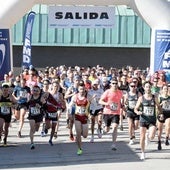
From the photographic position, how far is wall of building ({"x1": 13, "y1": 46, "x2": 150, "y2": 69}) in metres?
34.2

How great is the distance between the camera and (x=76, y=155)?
12.5 metres

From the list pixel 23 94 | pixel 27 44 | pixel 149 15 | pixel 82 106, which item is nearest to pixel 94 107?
pixel 23 94

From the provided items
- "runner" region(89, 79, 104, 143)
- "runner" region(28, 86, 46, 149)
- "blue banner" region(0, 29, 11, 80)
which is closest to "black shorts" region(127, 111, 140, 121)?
"runner" region(89, 79, 104, 143)

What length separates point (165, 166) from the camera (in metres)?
11.3

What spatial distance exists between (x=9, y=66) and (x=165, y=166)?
747 cm

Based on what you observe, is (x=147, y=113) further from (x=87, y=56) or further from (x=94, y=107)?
(x=87, y=56)

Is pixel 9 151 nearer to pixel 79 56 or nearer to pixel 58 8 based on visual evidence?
pixel 58 8

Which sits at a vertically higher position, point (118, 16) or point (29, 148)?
point (118, 16)

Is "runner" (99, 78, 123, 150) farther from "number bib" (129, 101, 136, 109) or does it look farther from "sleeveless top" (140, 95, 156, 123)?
"sleeveless top" (140, 95, 156, 123)

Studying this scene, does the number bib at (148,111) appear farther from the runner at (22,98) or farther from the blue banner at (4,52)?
the blue banner at (4,52)

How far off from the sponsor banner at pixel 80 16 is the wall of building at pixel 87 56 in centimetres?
1599

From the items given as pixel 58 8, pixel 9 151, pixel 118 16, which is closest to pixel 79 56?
pixel 118 16

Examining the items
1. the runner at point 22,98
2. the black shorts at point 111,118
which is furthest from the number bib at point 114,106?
the runner at point 22,98

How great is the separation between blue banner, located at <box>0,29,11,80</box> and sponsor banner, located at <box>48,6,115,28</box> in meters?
1.65
